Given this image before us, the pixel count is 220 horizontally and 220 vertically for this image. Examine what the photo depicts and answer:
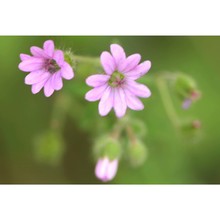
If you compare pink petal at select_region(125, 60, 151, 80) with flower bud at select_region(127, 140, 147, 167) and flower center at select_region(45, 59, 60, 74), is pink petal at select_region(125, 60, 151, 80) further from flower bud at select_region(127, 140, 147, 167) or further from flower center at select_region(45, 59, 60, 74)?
flower bud at select_region(127, 140, 147, 167)

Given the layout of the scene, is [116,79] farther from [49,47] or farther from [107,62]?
[49,47]

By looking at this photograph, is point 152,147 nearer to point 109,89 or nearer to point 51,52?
point 109,89

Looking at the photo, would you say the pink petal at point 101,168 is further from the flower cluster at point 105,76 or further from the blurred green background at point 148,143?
the blurred green background at point 148,143

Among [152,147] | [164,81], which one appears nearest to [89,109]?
[164,81]

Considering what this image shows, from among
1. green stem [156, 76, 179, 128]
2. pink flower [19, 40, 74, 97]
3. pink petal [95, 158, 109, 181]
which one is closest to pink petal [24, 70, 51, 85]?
pink flower [19, 40, 74, 97]

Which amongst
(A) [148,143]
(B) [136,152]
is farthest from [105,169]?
(A) [148,143]

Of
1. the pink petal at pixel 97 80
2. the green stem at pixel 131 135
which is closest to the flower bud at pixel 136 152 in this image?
the green stem at pixel 131 135
